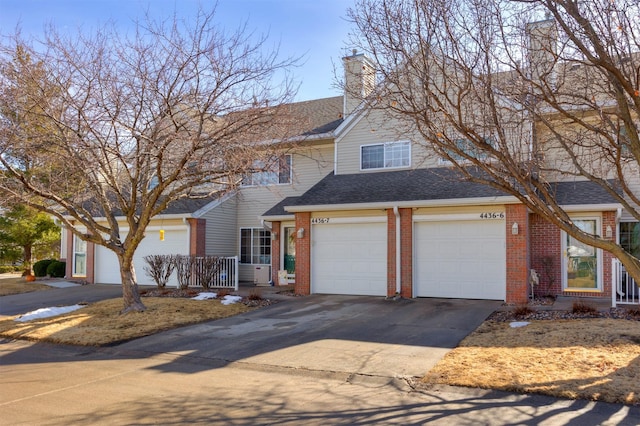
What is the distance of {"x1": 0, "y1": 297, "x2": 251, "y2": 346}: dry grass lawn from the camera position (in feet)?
34.6

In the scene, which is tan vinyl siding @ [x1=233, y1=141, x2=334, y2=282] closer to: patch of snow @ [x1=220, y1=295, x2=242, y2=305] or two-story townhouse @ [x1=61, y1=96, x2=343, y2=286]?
two-story townhouse @ [x1=61, y1=96, x2=343, y2=286]

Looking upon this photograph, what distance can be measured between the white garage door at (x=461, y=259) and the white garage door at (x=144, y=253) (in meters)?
9.18

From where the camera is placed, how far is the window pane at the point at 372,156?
58.5ft

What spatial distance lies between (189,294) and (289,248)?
4.47 m

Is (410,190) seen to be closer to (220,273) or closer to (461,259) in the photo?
(461,259)

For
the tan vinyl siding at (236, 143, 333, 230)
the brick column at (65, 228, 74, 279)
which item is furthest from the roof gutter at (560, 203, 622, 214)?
the brick column at (65, 228, 74, 279)

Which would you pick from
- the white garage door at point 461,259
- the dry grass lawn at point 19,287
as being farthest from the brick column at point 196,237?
the white garage door at point 461,259

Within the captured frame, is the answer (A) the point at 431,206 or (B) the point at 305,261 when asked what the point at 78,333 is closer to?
(B) the point at 305,261

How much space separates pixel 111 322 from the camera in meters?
11.9

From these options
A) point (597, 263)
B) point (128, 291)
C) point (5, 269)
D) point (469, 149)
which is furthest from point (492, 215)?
point (5, 269)

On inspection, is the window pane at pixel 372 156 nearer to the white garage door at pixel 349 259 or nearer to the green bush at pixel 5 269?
the white garage door at pixel 349 259

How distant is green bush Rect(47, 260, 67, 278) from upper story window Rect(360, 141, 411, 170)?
14811 mm

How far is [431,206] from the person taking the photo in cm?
1466

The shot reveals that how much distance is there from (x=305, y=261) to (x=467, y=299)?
5182mm
